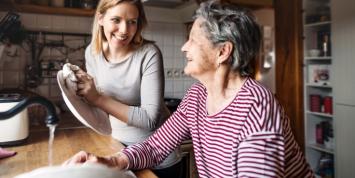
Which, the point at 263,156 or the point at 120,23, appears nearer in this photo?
the point at 263,156

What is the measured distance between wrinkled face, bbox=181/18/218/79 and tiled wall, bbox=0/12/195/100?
62.5 inches

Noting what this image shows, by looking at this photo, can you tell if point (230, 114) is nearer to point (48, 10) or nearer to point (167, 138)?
point (167, 138)

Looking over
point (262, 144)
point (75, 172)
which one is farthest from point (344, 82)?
point (75, 172)

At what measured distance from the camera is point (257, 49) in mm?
908

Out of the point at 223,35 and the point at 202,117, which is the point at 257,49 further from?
the point at 202,117

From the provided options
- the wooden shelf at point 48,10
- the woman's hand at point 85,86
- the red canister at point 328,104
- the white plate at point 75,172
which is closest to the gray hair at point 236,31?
the woman's hand at point 85,86

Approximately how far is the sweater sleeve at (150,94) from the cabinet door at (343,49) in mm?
1816

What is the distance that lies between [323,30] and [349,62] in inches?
21.8

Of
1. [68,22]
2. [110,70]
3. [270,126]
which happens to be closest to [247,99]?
[270,126]

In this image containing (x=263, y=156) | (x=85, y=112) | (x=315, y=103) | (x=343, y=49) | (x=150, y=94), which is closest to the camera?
(x=263, y=156)

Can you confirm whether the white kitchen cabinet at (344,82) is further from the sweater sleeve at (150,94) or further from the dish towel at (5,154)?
the dish towel at (5,154)

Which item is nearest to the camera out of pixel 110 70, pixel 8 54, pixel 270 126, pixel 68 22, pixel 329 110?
pixel 270 126

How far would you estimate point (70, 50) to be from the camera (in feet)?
7.57

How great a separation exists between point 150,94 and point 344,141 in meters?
2.00
